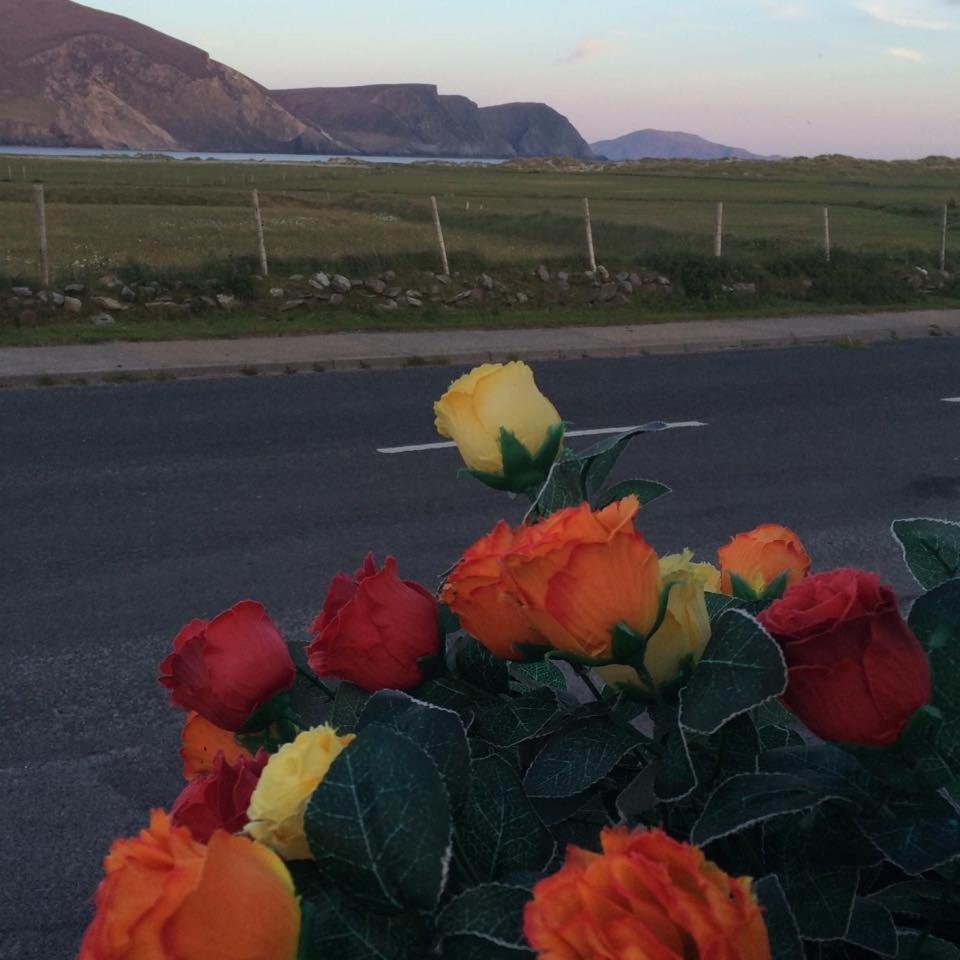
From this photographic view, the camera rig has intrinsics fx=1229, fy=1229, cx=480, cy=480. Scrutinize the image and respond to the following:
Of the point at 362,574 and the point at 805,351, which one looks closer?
the point at 362,574

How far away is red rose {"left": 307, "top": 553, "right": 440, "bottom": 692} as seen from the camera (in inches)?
34.8

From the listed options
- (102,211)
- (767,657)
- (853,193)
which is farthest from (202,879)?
(853,193)

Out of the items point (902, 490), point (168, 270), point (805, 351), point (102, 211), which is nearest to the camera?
point (902, 490)

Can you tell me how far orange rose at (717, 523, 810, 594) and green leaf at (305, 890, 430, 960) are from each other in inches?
19.8

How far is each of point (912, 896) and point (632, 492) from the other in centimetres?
40

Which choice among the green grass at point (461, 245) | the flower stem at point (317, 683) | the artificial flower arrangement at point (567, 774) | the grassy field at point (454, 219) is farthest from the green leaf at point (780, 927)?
the grassy field at point (454, 219)

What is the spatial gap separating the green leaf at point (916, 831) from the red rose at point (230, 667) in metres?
0.45

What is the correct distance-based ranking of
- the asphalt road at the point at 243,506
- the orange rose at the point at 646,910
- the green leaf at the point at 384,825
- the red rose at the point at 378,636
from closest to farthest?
1. the orange rose at the point at 646,910
2. the green leaf at the point at 384,825
3. the red rose at the point at 378,636
4. the asphalt road at the point at 243,506

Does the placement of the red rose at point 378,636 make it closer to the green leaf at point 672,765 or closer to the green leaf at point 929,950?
the green leaf at point 672,765

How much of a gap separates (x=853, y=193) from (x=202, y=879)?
60.8 metres

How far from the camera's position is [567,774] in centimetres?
81

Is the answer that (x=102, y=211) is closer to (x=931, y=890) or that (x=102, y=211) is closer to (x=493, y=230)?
(x=493, y=230)

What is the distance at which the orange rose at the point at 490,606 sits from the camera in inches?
32.9

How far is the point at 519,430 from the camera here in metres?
1.03
